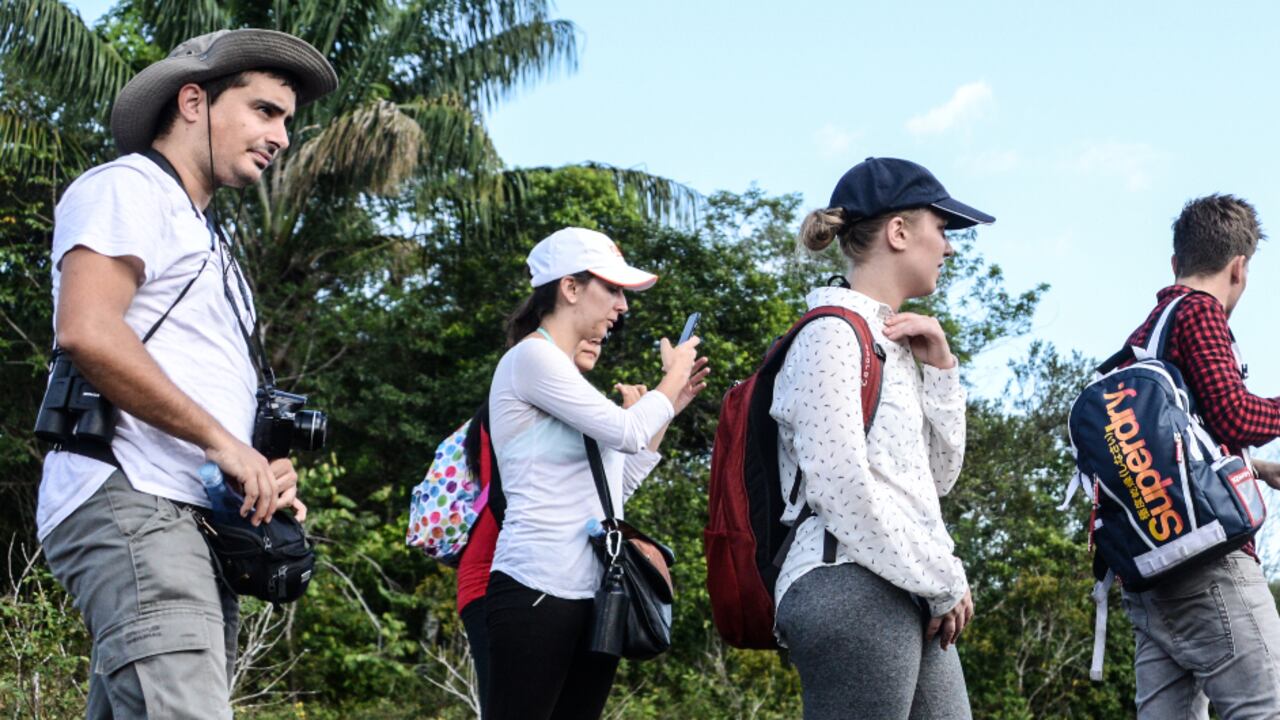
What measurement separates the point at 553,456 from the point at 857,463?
3.35ft

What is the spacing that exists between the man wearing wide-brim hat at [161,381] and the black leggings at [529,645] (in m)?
0.77

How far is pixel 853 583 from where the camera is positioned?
8.61 feet

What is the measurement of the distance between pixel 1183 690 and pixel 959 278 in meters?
15.7

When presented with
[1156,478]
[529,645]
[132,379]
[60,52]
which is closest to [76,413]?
[132,379]

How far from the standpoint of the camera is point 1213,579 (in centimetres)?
374

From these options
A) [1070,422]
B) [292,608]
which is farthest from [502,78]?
[1070,422]

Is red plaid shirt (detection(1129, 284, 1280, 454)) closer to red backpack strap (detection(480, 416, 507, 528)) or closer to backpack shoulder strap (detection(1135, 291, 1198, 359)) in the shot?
backpack shoulder strap (detection(1135, 291, 1198, 359))

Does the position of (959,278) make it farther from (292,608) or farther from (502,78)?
(292,608)

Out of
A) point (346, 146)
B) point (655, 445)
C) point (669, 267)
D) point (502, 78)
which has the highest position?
point (502, 78)

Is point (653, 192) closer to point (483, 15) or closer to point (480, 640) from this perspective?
point (483, 15)

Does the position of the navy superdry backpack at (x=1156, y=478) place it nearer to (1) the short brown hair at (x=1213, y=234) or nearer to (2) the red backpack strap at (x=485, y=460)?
(1) the short brown hair at (x=1213, y=234)

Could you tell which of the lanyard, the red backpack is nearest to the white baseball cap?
the red backpack

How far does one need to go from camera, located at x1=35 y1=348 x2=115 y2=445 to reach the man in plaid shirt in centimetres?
286

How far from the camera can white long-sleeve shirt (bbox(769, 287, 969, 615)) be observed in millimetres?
2600
